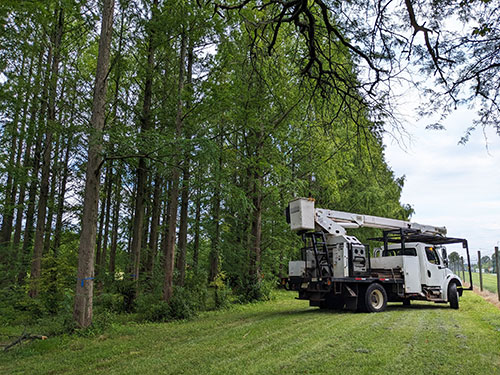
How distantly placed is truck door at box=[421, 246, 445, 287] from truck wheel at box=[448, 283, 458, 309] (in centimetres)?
42

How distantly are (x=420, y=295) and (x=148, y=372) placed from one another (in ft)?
38.3

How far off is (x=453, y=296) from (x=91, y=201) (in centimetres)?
1322

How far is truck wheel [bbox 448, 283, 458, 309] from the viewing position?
44.8ft

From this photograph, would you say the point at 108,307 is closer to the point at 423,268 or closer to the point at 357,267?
the point at 357,267

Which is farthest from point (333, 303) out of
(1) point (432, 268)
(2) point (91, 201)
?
(2) point (91, 201)

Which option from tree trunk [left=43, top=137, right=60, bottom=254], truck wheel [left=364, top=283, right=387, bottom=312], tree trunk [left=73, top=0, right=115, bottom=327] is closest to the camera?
tree trunk [left=73, top=0, right=115, bottom=327]

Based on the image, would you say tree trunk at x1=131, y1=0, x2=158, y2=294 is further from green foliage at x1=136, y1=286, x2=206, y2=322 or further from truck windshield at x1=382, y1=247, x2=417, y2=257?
truck windshield at x1=382, y1=247, x2=417, y2=257

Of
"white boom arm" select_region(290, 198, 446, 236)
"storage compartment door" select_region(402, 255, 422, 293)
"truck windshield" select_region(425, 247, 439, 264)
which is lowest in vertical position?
"storage compartment door" select_region(402, 255, 422, 293)

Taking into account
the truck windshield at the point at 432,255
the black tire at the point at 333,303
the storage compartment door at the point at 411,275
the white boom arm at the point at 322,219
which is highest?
the white boom arm at the point at 322,219

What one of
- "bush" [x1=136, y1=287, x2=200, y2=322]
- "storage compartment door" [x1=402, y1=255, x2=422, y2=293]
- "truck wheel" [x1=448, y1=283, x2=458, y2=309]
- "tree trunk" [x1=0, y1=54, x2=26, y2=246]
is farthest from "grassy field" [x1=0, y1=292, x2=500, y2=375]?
"tree trunk" [x1=0, y1=54, x2=26, y2=246]

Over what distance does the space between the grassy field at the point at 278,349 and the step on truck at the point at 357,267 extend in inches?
86.4

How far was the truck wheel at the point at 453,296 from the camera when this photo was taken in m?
13.7

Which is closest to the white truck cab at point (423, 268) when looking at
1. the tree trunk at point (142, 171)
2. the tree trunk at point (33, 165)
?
the tree trunk at point (142, 171)

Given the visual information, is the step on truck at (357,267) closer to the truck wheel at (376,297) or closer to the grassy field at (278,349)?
the truck wheel at (376,297)
